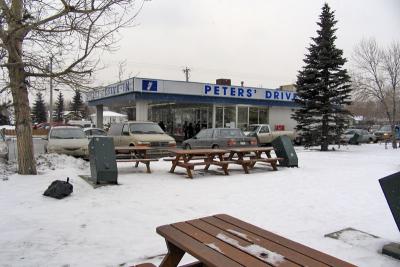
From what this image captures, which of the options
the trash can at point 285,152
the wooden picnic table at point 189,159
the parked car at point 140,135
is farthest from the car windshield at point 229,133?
the wooden picnic table at point 189,159

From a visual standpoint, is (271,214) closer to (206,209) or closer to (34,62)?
(206,209)

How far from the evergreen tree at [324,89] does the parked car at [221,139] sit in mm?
6162

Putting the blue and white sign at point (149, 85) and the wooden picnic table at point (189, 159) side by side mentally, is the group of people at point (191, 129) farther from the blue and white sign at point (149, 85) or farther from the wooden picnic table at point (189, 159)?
the wooden picnic table at point (189, 159)

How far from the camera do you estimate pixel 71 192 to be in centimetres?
822

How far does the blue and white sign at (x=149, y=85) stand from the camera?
2494 cm

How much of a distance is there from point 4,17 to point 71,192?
12.2 ft

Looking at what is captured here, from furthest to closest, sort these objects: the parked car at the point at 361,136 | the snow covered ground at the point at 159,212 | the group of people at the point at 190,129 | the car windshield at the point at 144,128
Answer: the parked car at the point at 361,136, the group of people at the point at 190,129, the car windshield at the point at 144,128, the snow covered ground at the point at 159,212

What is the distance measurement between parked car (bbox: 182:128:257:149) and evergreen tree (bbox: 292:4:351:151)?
243 inches

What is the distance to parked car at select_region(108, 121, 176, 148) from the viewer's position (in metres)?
16.5

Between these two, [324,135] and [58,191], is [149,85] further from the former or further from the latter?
[58,191]

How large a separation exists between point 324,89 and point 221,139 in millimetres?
8666

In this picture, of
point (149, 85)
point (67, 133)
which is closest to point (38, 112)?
point (149, 85)

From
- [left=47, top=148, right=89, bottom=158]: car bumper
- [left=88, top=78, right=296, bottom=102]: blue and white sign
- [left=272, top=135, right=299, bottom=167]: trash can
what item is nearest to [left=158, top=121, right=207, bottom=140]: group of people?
[left=88, top=78, right=296, bottom=102]: blue and white sign

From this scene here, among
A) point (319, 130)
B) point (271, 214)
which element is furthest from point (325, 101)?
point (271, 214)
